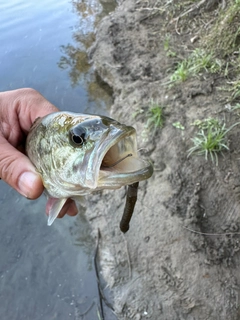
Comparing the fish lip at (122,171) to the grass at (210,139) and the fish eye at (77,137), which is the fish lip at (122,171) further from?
the grass at (210,139)

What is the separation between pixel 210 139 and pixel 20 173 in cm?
223

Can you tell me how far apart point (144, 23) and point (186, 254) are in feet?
14.9

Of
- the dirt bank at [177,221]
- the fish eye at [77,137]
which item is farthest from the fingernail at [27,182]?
the dirt bank at [177,221]

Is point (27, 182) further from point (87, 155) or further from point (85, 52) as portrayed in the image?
point (85, 52)

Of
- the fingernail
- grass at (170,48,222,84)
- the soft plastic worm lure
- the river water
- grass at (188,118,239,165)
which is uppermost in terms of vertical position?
the fingernail

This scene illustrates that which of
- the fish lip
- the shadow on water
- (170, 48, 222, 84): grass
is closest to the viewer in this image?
the fish lip

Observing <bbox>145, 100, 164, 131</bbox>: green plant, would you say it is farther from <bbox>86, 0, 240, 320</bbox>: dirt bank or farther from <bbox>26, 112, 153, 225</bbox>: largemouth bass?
<bbox>26, 112, 153, 225</bbox>: largemouth bass

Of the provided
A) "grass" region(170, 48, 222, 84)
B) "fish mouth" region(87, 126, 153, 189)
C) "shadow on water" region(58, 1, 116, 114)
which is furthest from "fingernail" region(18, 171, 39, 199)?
"shadow on water" region(58, 1, 116, 114)

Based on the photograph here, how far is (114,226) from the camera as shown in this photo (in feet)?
13.3

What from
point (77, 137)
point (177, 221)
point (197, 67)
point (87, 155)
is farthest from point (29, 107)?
point (197, 67)

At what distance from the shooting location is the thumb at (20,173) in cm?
232

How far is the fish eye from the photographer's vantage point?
6.39 feet

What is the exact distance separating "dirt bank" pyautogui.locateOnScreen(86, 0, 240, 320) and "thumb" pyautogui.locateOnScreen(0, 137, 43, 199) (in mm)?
1692

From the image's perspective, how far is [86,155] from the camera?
75.7 inches
